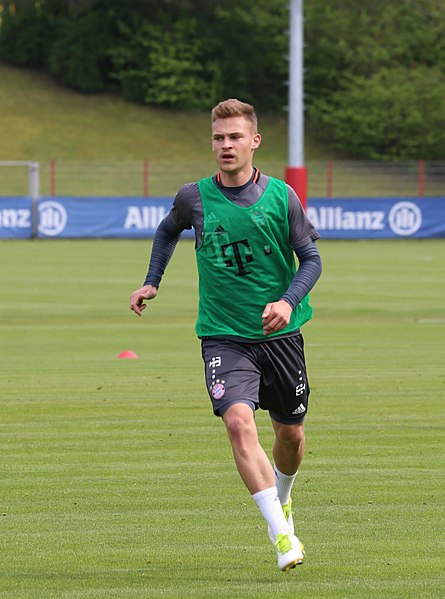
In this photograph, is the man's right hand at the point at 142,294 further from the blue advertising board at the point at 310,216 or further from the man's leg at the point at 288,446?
the blue advertising board at the point at 310,216

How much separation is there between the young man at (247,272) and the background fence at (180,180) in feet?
163

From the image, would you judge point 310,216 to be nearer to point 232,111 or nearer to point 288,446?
point 288,446

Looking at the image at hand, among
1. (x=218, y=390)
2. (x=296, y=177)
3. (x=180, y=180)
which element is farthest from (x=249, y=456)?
(x=180, y=180)

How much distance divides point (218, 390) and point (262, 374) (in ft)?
1.19

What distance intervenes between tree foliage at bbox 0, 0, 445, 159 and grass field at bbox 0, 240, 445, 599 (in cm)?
4764

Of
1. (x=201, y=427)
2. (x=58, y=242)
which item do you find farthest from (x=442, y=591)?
(x=58, y=242)

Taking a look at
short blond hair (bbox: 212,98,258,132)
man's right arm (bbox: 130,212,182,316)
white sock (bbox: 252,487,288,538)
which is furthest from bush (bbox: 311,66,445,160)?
white sock (bbox: 252,487,288,538)

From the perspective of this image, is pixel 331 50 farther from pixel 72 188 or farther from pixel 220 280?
pixel 220 280

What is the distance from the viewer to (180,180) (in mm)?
60094

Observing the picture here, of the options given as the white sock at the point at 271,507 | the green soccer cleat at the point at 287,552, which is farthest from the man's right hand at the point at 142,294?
the green soccer cleat at the point at 287,552

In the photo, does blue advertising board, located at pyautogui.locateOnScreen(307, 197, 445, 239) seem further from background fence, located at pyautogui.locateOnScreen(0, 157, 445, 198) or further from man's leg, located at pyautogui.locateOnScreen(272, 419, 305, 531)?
man's leg, located at pyautogui.locateOnScreen(272, 419, 305, 531)

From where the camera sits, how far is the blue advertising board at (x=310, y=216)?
47.1 m

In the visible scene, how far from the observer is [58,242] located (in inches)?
1802

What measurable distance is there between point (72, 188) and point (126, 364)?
4346cm
